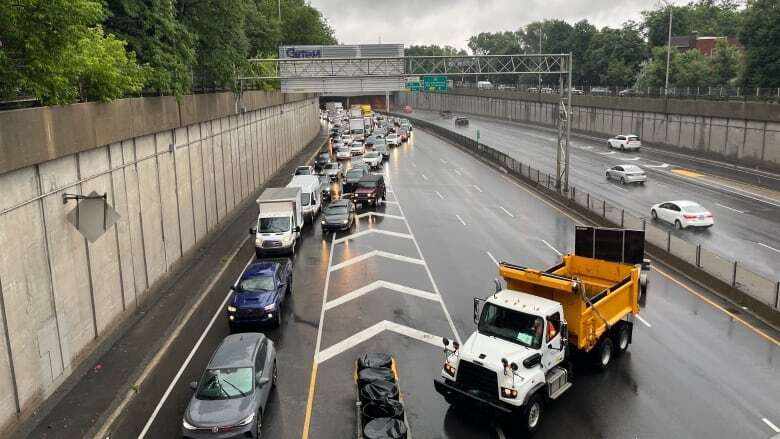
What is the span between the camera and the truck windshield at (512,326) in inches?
564

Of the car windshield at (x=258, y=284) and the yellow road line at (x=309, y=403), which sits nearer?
the yellow road line at (x=309, y=403)

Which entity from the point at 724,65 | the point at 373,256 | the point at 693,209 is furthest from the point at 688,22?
the point at 373,256

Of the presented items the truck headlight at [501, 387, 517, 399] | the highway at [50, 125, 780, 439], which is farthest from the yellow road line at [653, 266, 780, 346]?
the truck headlight at [501, 387, 517, 399]

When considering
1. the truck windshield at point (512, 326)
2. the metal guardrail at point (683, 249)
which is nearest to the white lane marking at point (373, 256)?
the metal guardrail at point (683, 249)

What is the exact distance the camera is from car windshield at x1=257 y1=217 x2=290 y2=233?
29902mm

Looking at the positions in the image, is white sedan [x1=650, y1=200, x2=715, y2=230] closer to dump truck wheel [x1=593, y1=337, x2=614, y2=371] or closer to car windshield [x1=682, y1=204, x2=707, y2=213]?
car windshield [x1=682, y1=204, x2=707, y2=213]

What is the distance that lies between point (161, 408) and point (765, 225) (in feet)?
104

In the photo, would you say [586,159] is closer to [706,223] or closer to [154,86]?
[706,223]

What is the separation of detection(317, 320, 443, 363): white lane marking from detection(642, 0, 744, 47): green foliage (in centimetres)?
10125

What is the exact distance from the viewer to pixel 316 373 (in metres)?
17.5

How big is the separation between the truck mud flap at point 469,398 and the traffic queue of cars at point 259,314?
4.08 metres

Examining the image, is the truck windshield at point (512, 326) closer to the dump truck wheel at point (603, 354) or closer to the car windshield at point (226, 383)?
the dump truck wheel at point (603, 354)

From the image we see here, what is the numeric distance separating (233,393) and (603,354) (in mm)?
9555

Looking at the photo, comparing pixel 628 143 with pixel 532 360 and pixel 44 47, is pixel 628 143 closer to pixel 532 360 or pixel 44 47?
pixel 532 360
